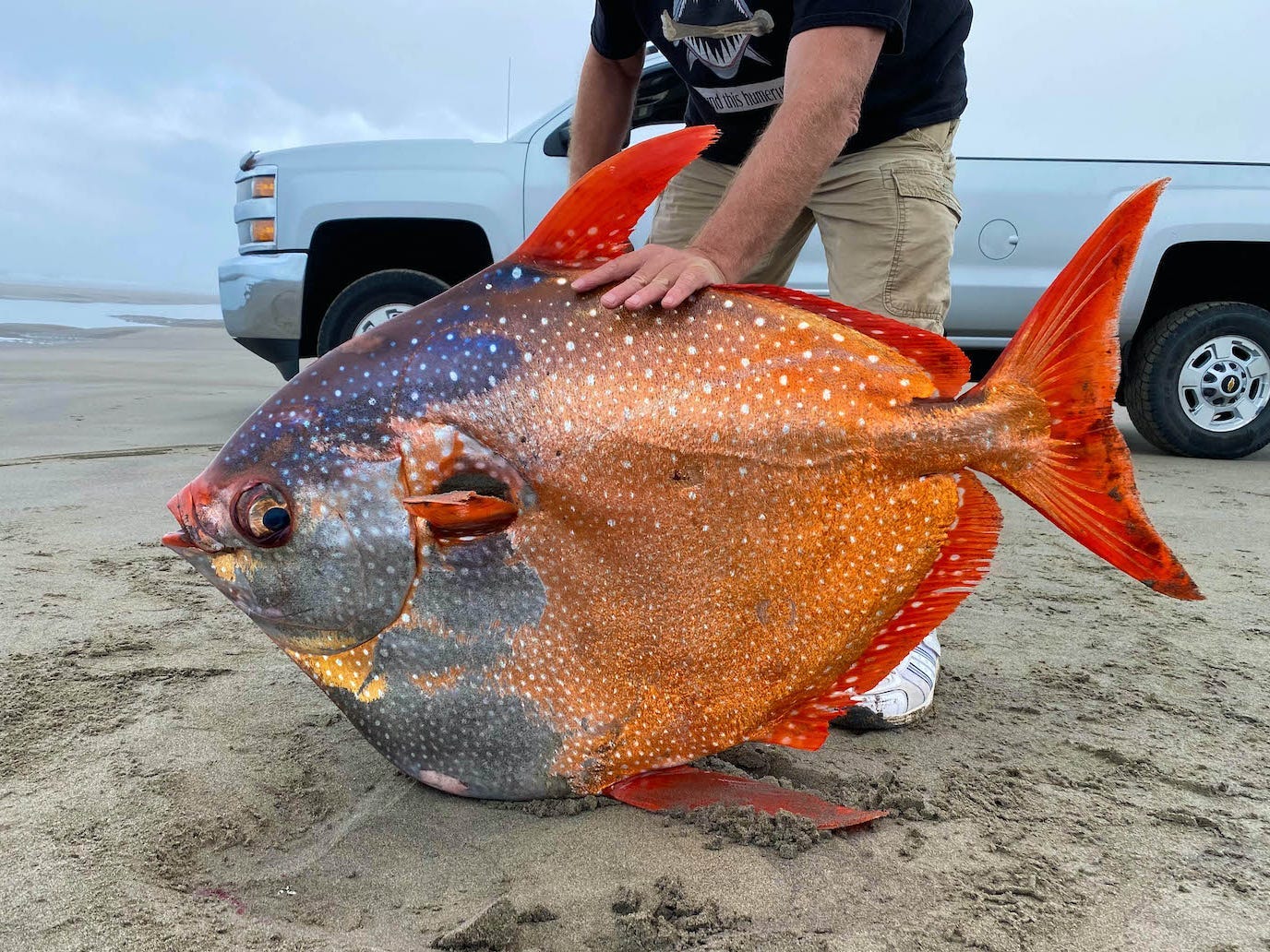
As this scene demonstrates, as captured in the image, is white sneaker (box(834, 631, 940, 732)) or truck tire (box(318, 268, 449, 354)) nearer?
white sneaker (box(834, 631, 940, 732))

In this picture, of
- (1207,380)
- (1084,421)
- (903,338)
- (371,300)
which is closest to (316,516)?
(903,338)

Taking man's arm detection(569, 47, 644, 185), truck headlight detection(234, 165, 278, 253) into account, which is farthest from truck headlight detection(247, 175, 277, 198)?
man's arm detection(569, 47, 644, 185)

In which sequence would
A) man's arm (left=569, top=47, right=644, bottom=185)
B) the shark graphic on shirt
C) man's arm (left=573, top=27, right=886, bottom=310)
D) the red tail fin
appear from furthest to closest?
man's arm (left=569, top=47, right=644, bottom=185) → the shark graphic on shirt → man's arm (left=573, top=27, right=886, bottom=310) → the red tail fin

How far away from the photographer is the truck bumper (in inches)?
211

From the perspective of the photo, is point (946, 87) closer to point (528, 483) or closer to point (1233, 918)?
point (528, 483)

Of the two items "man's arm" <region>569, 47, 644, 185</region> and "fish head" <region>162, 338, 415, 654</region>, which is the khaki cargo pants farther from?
"fish head" <region>162, 338, 415, 654</region>

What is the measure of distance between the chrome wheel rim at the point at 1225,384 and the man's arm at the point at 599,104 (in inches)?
170

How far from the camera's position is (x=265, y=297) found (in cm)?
539

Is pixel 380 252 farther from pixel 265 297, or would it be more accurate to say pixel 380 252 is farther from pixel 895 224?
pixel 895 224

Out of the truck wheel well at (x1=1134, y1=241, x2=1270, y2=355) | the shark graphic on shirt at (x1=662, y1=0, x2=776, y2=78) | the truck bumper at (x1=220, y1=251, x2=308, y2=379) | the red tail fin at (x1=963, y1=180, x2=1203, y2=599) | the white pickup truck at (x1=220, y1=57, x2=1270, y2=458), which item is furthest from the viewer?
the truck wheel well at (x1=1134, y1=241, x2=1270, y2=355)

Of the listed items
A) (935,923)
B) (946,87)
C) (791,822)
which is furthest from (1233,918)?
(946,87)

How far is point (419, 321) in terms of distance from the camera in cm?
149

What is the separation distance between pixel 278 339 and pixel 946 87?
4227mm

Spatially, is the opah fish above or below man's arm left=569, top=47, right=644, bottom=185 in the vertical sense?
below
